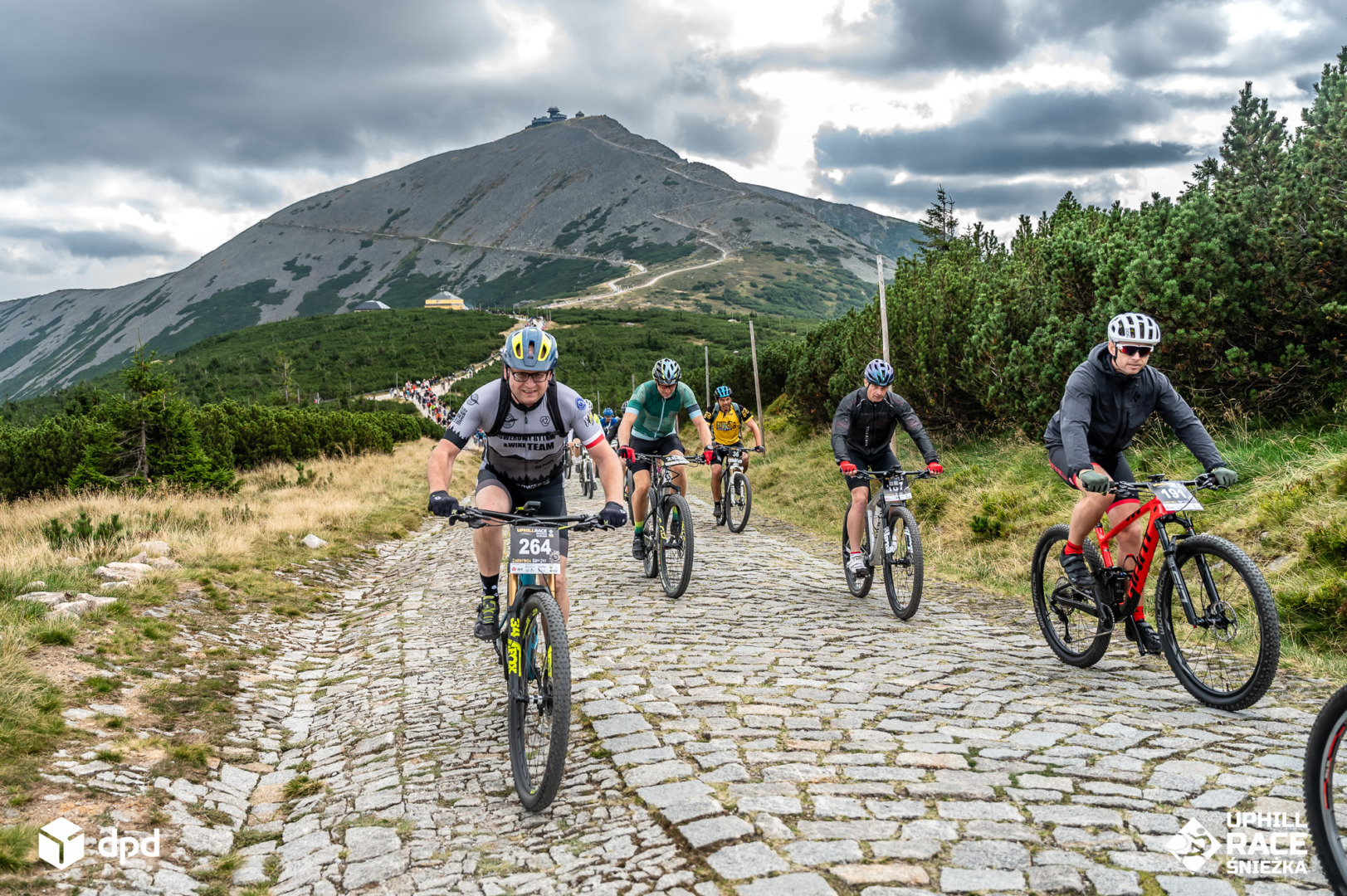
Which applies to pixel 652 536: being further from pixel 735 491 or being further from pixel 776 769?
pixel 776 769

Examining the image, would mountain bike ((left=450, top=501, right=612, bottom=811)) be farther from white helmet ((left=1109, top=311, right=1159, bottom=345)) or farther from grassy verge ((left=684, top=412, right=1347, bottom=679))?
grassy verge ((left=684, top=412, right=1347, bottom=679))

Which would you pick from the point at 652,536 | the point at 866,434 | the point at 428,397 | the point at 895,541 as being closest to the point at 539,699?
the point at 895,541

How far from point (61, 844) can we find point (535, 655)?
2202 mm

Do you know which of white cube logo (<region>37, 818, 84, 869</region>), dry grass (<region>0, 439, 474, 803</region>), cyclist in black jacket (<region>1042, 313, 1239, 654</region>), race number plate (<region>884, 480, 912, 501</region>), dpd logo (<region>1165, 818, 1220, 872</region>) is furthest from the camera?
race number plate (<region>884, 480, 912, 501</region>)

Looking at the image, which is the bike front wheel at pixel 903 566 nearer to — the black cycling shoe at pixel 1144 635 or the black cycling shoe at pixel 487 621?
the black cycling shoe at pixel 1144 635

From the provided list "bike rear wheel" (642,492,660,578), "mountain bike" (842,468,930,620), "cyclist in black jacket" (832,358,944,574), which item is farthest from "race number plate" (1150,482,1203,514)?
"bike rear wheel" (642,492,660,578)

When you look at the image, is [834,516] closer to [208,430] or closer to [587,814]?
[587,814]

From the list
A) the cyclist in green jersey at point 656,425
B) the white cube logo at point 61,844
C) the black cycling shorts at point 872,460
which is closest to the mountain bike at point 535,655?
the white cube logo at point 61,844

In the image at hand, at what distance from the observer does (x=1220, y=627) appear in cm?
491

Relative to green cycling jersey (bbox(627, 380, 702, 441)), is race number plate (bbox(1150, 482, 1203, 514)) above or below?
below

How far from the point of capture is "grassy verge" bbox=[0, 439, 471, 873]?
492 centimetres

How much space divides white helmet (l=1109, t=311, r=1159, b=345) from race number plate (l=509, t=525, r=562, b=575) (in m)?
3.61

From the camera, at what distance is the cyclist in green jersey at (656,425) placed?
10.8m

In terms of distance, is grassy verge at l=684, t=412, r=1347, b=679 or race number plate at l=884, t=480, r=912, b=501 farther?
race number plate at l=884, t=480, r=912, b=501
